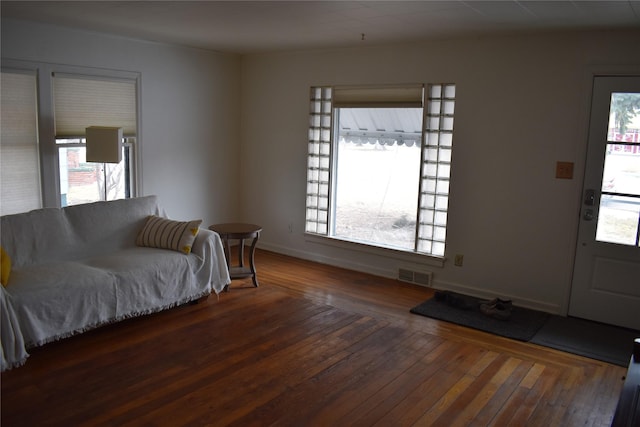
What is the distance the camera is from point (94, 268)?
155 inches

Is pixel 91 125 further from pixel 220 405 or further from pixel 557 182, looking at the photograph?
pixel 557 182

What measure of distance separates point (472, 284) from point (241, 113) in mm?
3447

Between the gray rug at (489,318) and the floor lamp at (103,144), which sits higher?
the floor lamp at (103,144)

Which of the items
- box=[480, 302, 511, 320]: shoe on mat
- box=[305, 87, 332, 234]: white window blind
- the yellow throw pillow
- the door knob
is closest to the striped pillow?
the yellow throw pillow

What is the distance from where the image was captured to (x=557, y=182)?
4473mm

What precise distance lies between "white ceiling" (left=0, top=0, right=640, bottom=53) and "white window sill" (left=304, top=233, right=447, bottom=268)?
6.74 ft

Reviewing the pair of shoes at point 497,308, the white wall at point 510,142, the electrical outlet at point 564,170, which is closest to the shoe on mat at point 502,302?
the pair of shoes at point 497,308

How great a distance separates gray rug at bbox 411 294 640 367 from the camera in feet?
12.7

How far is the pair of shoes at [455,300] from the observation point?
464 cm

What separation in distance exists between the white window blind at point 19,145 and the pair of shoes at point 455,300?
367 cm

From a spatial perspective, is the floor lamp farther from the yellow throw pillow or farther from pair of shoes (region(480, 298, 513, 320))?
pair of shoes (region(480, 298, 513, 320))

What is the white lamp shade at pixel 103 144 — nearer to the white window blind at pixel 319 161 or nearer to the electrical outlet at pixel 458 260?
the white window blind at pixel 319 161

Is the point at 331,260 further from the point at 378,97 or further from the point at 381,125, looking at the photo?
the point at 378,97

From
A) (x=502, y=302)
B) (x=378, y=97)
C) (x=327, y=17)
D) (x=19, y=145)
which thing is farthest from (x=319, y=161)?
(x=19, y=145)
